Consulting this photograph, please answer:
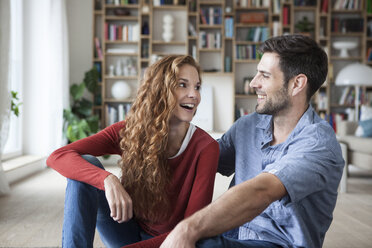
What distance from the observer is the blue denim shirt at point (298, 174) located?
3.76ft

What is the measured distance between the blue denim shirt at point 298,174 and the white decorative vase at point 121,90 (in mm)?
4837

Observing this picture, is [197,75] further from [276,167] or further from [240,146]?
[276,167]

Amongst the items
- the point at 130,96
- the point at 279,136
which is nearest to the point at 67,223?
the point at 279,136

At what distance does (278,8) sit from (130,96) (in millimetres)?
2799

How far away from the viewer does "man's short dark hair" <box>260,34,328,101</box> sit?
149cm

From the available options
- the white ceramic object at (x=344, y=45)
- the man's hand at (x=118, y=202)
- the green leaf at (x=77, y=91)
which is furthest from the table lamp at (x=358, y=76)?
the man's hand at (x=118, y=202)

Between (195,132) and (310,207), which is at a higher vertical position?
(195,132)

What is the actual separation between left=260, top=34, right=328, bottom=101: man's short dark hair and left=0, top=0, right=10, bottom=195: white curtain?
2735mm

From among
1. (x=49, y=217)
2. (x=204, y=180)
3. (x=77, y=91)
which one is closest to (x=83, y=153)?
(x=204, y=180)

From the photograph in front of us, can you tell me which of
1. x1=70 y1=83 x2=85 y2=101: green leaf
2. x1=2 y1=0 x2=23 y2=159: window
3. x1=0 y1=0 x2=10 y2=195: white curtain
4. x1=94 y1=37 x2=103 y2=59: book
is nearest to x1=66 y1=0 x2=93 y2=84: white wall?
x1=94 y1=37 x2=103 y2=59: book

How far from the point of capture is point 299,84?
1527 millimetres

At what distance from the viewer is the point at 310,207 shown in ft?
4.21

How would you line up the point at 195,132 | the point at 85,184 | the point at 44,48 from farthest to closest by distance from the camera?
the point at 44,48 → the point at 195,132 → the point at 85,184

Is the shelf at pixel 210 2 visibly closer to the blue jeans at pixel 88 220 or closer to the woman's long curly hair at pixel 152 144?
the woman's long curly hair at pixel 152 144
